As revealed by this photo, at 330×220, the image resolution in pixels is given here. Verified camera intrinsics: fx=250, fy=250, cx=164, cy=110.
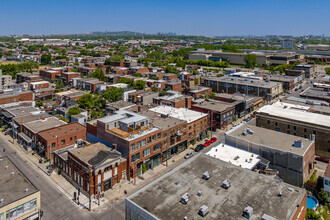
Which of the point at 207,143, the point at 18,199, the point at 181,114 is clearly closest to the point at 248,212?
the point at 18,199

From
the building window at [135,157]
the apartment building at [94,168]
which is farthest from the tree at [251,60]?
the apartment building at [94,168]

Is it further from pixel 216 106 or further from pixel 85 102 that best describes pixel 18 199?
pixel 216 106

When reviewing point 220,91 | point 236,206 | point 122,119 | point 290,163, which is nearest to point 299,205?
point 236,206

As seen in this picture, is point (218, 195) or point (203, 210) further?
point (218, 195)

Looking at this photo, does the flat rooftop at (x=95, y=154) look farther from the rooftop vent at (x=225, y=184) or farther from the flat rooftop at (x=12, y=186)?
the rooftop vent at (x=225, y=184)

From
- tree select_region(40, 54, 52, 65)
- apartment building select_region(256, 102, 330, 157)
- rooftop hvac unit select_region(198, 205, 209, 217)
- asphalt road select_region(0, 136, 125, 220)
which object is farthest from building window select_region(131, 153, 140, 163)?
tree select_region(40, 54, 52, 65)

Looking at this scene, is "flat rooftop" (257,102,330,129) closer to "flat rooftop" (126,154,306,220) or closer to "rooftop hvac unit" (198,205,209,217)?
"flat rooftop" (126,154,306,220)

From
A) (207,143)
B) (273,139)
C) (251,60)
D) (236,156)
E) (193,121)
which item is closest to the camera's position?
(236,156)
